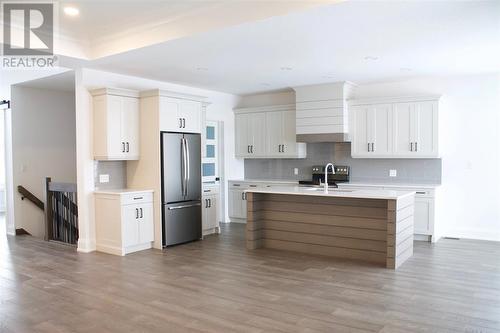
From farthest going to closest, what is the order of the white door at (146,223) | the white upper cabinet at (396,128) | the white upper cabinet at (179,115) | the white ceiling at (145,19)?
the white upper cabinet at (396,128) → the white upper cabinet at (179,115) → the white door at (146,223) → the white ceiling at (145,19)

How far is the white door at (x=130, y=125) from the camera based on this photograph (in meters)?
6.25

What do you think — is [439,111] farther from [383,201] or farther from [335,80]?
[383,201]

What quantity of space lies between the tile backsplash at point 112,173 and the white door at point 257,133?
280 cm

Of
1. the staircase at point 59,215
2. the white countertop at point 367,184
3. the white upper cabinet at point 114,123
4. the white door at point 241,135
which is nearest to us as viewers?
the white upper cabinet at point 114,123

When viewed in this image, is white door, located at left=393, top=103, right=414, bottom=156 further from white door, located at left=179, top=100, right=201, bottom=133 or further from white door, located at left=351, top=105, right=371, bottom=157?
white door, located at left=179, top=100, right=201, bottom=133

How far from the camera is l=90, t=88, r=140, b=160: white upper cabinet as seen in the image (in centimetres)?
604

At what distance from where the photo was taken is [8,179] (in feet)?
25.5

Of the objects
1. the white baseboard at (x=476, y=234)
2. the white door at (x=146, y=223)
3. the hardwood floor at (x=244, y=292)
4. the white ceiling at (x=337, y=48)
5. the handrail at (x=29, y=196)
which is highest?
the white ceiling at (x=337, y=48)

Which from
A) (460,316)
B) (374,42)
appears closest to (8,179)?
(374,42)

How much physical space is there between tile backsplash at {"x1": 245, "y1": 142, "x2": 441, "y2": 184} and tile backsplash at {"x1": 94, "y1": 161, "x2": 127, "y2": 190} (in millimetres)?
3084

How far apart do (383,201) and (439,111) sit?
234 cm

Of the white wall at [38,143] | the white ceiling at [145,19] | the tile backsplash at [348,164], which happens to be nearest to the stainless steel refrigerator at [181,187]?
the white ceiling at [145,19]

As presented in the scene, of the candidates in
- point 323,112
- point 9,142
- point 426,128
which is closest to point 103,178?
point 9,142

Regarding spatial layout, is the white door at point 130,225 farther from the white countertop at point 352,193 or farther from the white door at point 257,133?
the white door at point 257,133
